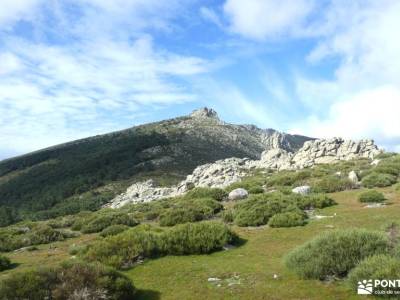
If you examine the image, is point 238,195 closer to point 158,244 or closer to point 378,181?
point 378,181

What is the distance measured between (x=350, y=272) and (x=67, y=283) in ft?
24.6

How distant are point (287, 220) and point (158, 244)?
705 centimetres

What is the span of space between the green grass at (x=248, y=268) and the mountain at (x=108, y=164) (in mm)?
69877

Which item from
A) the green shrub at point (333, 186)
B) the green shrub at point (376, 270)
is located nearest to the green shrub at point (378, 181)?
the green shrub at point (333, 186)

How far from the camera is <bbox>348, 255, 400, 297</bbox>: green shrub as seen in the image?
1016cm

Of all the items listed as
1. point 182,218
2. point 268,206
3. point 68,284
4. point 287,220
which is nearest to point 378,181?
point 268,206

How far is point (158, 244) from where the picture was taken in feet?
54.9

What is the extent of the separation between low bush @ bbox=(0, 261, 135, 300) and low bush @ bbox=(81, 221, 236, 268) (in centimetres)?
367

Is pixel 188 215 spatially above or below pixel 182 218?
above

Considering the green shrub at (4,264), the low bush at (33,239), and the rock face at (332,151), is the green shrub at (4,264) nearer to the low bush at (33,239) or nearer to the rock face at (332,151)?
the low bush at (33,239)

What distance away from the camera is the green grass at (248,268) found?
11586 mm

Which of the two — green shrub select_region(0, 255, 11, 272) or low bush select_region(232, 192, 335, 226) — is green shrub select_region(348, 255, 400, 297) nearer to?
low bush select_region(232, 192, 335, 226)

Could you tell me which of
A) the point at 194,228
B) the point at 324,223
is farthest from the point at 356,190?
the point at 194,228

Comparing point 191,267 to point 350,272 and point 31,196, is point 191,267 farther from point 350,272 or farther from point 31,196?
point 31,196
